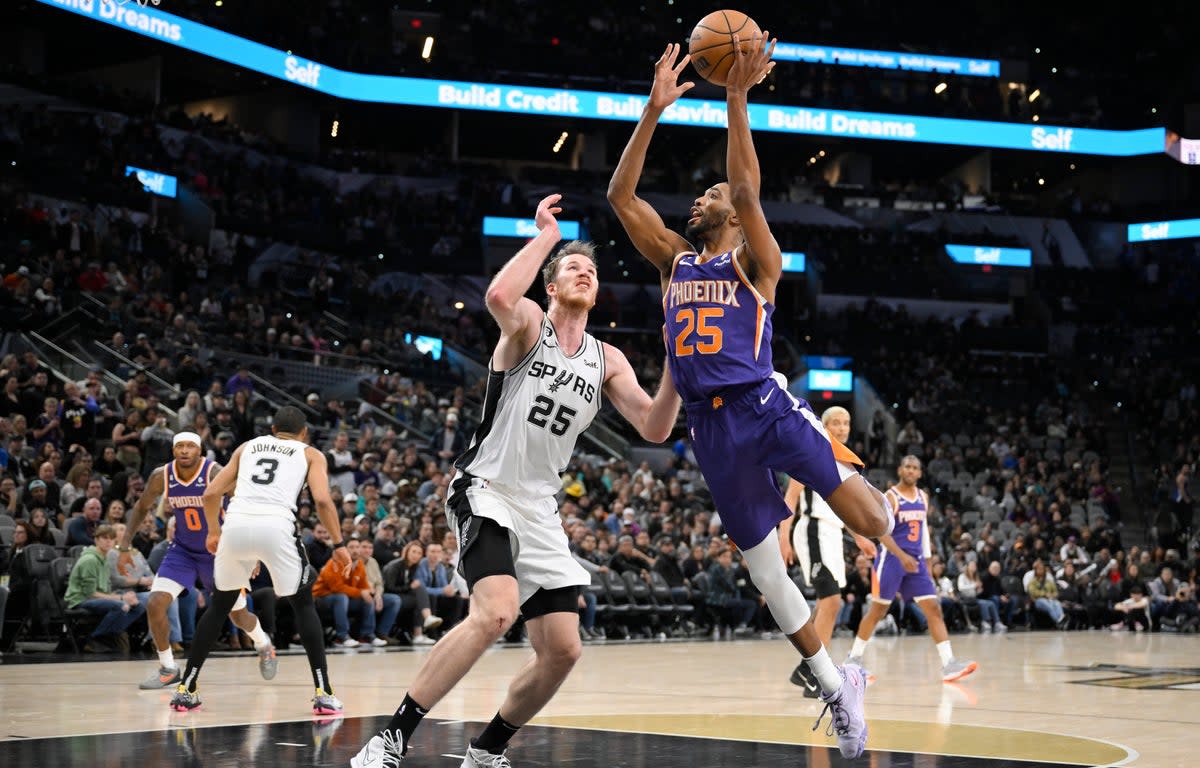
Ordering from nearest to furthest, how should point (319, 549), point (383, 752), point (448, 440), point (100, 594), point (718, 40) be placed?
point (383, 752)
point (718, 40)
point (100, 594)
point (319, 549)
point (448, 440)

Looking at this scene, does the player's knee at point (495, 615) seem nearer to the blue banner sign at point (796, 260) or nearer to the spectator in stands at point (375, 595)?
the spectator in stands at point (375, 595)

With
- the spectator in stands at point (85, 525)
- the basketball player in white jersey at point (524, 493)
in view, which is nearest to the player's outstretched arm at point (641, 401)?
the basketball player in white jersey at point (524, 493)

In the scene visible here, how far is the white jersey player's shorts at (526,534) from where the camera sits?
18.1 feet

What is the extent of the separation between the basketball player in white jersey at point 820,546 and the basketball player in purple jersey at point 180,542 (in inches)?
161

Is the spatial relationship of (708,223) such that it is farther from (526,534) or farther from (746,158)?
(526,534)

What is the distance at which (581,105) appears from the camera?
123 feet

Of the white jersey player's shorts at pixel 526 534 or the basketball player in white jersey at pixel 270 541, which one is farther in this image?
the basketball player in white jersey at pixel 270 541

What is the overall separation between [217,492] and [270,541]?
664 mm

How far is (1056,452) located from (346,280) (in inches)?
662

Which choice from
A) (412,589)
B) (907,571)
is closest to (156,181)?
(412,589)

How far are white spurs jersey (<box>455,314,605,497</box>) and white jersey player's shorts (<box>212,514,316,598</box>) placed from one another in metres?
3.22

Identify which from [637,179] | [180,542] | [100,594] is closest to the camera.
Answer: [637,179]

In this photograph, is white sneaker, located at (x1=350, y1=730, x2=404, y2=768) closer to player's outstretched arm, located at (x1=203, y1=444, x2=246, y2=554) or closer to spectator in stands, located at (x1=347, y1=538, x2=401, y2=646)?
player's outstretched arm, located at (x1=203, y1=444, x2=246, y2=554)

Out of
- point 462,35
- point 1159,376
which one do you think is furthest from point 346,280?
point 1159,376
